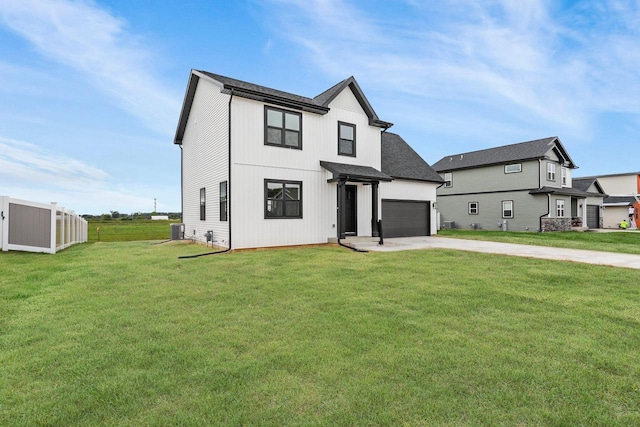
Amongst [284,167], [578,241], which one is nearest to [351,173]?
[284,167]

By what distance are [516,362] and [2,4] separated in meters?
17.8

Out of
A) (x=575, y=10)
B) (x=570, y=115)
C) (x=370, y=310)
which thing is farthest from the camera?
(x=570, y=115)

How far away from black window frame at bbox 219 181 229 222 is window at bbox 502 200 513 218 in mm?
23833

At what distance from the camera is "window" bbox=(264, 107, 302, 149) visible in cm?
1261

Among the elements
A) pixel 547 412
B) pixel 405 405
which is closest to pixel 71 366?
pixel 405 405

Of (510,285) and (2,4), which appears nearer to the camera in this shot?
(510,285)

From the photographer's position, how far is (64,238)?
13773 mm

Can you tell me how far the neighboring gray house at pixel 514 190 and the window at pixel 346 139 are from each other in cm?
1757

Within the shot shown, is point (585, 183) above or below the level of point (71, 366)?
above

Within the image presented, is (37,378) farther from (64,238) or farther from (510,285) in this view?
(64,238)

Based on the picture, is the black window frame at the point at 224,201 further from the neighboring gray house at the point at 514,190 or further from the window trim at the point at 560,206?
the window trim at the point at 560,206

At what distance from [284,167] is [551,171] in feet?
77.6

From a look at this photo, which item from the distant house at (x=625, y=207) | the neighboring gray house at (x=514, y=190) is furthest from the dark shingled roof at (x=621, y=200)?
the neighboring gray house at (x=514, y=190)

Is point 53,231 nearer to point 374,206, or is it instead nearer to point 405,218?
point 374,206
